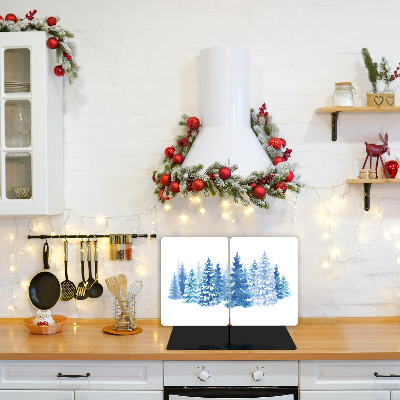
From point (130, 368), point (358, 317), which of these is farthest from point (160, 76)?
point (358, 317)

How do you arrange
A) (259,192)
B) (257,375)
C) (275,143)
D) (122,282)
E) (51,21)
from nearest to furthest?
(257,375) → (259,192) → (51,21) → (275,143) → (122,282)

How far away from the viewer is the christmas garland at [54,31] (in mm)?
2129

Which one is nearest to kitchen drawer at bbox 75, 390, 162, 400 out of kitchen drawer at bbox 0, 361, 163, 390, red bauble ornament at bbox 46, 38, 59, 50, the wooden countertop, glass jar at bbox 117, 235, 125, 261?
kitchen drawer at bbox 0, 361, 163, 390

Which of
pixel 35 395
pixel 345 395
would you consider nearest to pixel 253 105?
pixel 345 395

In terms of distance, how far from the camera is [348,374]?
1.95 m

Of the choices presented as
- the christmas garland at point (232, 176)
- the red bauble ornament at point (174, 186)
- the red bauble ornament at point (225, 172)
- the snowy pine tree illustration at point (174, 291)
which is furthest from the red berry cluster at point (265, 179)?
the snowy pine tree illustration at point (174, 291)

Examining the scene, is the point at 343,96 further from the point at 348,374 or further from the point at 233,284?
the point at 348,374

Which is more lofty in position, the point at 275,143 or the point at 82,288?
the point at 275,143

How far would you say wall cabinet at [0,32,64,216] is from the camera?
2115 mm

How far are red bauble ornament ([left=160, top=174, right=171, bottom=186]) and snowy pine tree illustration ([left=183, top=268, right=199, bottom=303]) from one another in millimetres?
537

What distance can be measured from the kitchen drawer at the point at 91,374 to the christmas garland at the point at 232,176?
79 centimetres

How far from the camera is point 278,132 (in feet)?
7.63

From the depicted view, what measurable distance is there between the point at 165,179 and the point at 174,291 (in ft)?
2.10

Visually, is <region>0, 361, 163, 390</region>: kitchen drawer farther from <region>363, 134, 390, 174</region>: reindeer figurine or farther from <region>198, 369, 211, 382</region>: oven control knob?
<region>363, 134, 390, 174</region>: reindeer figurine
